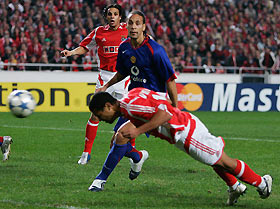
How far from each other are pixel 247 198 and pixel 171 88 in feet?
4.97

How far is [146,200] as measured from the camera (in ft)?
20.0

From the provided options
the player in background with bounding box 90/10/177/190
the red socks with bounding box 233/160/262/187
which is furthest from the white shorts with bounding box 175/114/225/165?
the player in background with bounding box 90/10/177/190

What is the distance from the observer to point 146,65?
691cm

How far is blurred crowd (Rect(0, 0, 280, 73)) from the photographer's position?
21.3 m

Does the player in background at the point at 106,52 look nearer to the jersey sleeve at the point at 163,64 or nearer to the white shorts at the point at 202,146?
the jersey sleeve at the point at 163,64

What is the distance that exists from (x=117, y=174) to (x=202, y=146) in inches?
102

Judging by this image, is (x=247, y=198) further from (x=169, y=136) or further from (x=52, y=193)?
(x=52, y=193)

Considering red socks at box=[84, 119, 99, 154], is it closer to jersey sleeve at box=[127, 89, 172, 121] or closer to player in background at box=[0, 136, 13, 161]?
player in background at box=[0, 136, 13, 161]

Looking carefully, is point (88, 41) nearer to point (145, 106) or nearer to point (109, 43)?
point (109, 43)

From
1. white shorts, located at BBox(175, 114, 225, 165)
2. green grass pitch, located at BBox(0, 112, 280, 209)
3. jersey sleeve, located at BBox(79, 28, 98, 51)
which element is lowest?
green grass pitch, located at BBox(0, 112, 280, 209)

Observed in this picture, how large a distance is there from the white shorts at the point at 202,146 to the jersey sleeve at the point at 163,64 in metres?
1.48

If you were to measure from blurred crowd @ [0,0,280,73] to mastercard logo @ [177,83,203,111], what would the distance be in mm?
2235

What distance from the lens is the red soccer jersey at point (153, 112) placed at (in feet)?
17.4

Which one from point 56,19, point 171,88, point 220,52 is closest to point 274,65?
point 220,52
